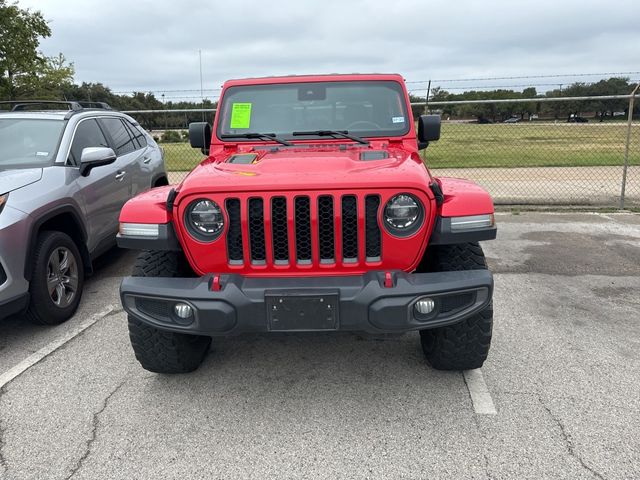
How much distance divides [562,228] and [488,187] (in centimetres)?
375

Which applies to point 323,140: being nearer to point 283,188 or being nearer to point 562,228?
point 283,188

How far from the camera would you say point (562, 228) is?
23.2 ft

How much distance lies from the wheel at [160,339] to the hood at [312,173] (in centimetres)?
50

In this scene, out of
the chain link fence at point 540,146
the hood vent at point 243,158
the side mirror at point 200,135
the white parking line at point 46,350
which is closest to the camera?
the hood vent at point 243,158

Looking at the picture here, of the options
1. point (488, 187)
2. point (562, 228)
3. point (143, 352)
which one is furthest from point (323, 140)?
point (488, 187)

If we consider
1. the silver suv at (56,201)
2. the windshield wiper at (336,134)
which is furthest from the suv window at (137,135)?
the windshield wiper at (336,134)

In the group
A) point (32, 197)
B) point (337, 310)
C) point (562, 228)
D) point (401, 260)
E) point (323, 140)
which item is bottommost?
point (562, 228)

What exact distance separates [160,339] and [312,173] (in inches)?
53.3

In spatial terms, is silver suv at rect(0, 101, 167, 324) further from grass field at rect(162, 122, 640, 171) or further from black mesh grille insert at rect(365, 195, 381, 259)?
grass field at rect(162, 122, 640, 171)

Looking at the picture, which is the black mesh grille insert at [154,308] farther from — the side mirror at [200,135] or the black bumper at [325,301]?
the side mirror at [200,135]

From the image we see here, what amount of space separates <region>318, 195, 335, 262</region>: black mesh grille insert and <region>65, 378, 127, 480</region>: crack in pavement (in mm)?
1536

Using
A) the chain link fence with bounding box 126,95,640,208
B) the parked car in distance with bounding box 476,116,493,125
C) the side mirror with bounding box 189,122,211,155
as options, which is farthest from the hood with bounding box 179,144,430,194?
the parked car in distance with bounding box 476,116,493,125

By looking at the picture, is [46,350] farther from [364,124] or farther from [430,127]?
[430,127]

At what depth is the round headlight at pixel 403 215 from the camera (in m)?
2.66
